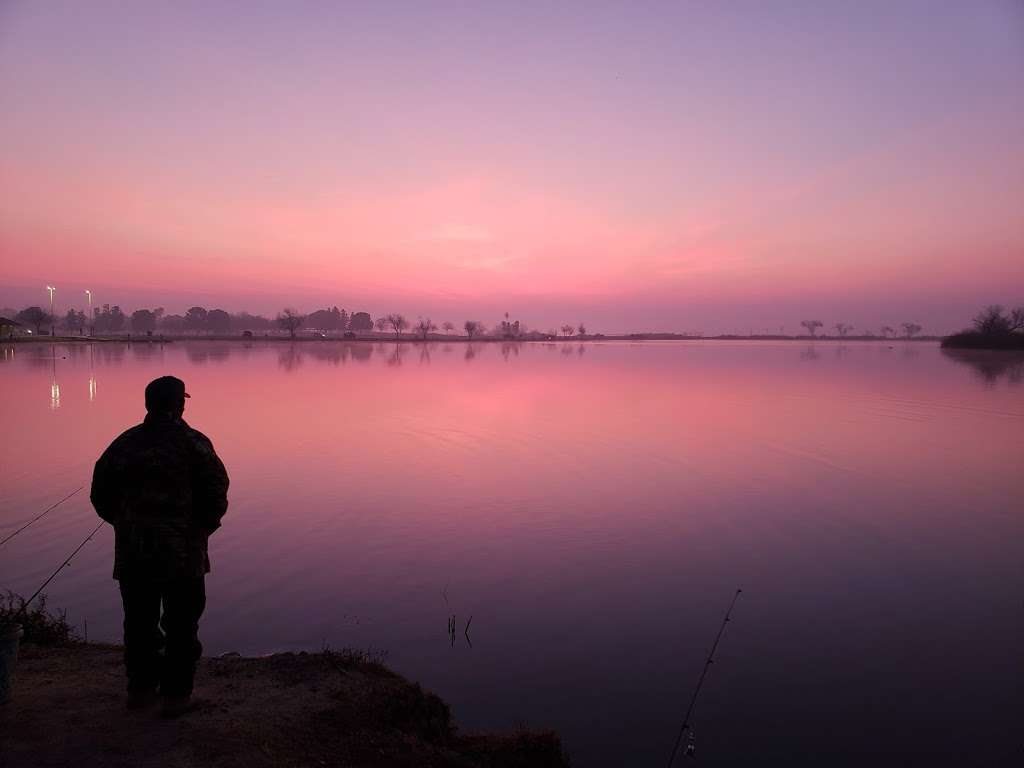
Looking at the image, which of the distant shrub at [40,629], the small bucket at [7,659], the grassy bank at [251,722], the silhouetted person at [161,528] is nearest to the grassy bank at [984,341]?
the grassy bank at [251,722]

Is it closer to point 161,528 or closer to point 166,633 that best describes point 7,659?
point 166,633

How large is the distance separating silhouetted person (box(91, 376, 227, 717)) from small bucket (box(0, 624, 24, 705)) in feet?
2.81

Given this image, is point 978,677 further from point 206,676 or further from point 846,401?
point 846,401

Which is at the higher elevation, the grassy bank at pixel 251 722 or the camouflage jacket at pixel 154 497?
the camouflage jacket at pixel 154 497

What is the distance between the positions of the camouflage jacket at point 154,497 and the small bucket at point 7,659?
→ 3.22 ft

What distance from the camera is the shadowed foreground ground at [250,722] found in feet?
14.3

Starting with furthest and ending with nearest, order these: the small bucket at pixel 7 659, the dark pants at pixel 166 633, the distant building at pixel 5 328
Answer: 1. the distant building at pixel 5 328
2. the dark pants at pixel 166 633
3. the small bucket at pixel 7 659

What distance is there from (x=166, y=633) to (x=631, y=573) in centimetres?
656

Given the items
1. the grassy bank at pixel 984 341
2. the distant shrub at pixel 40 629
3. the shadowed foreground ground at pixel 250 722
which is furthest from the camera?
the grassy bank at pixel 984 341

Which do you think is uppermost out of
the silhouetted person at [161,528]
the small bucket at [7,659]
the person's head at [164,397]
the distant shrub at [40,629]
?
the person's head at [164,397]

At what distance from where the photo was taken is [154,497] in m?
4.75

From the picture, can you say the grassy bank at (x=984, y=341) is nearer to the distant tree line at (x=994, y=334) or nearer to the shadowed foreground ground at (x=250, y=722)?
the distant tree line at (x=994, y=334)

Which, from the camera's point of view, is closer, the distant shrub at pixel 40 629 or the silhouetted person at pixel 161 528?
the silhouetted person at pixel 161 528

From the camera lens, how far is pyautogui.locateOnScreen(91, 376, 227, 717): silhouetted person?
187 inches
